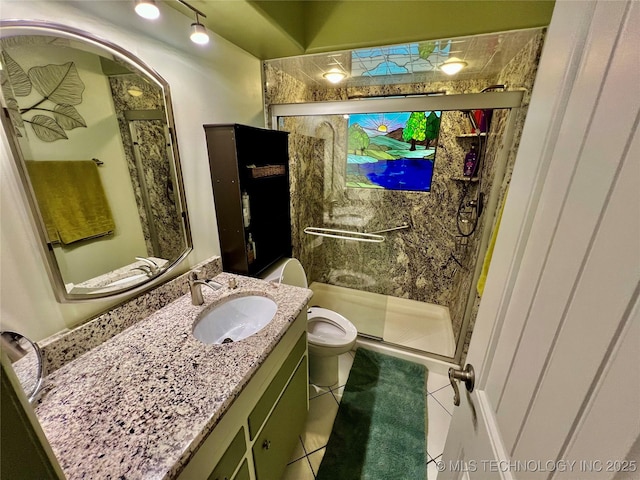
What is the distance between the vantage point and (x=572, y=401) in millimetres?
361

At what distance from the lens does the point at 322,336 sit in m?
1.81

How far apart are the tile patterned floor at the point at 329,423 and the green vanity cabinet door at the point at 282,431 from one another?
0.66 feet

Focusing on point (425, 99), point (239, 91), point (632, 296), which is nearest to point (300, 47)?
point (239, 91)

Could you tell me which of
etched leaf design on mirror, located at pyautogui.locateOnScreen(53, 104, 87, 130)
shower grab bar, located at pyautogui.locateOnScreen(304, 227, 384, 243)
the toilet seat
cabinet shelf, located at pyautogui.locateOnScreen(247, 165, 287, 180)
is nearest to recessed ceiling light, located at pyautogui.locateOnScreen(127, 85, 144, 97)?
etched leaf design on mirror, located at pyautogui.locateOnScreen(53, 104, 87, 130)

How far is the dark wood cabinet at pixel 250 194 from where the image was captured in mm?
1385

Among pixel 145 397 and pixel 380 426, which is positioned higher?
pixel 145 397

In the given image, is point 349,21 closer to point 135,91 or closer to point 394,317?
point 135,91

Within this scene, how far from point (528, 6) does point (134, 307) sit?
91.8 inches

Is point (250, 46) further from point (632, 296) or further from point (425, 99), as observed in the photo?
point (632, 296)

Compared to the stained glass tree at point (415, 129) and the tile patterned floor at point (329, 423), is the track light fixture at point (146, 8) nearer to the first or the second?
the stained glass tree at point (415, 129)

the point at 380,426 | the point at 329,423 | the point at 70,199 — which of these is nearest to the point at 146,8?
the point at 70,199

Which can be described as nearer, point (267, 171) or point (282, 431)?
point (282, 431)

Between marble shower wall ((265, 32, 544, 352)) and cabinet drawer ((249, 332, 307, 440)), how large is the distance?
1.36 meters

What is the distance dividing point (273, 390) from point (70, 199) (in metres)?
1.02
